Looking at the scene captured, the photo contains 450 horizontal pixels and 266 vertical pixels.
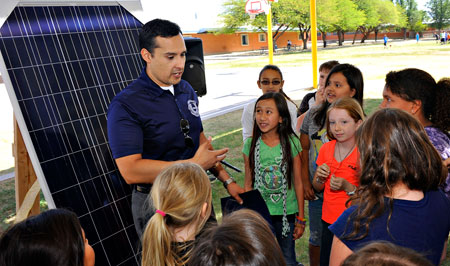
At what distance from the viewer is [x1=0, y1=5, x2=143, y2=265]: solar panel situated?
2268mm

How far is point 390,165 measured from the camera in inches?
59.1

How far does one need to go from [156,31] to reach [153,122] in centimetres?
60

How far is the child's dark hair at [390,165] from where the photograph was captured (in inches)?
57.9

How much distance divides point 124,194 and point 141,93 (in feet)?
2.76

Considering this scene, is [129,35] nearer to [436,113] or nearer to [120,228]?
[120,228]

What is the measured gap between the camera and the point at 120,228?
2.55 metres

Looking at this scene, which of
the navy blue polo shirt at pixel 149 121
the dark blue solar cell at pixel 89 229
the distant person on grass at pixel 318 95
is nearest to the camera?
the navy blue polo shirt at pixel 149 121

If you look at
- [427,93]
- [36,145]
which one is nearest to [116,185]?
[36,145]

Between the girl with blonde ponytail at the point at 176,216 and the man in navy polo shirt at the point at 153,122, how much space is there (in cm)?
44

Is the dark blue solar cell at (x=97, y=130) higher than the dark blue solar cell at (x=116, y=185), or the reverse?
the dark blue solar cell at (x=97, y=130)

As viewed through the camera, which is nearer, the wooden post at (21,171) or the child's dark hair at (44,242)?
the child's dark hair at (44,242)

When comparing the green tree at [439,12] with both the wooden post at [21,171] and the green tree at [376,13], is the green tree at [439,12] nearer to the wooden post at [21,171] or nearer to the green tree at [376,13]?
the green tree at [376,13]

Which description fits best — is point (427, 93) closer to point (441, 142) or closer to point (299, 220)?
point (441, 142)

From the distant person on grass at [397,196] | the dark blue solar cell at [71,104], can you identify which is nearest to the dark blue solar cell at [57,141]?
the dark blue solar cell at [71,104]
